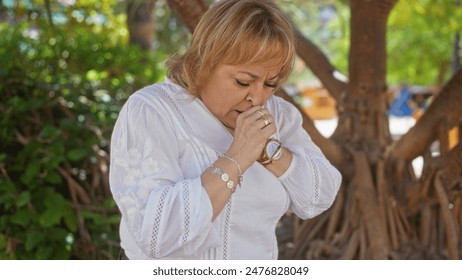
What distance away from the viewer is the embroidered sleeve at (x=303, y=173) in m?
2.16

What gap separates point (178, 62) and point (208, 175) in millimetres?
447

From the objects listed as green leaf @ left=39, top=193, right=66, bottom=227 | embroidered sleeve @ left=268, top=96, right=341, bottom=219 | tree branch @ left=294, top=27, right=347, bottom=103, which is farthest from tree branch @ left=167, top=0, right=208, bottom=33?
embroidered sleeve @ left=268, top=96, right=341, bottom=219

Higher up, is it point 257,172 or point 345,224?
point 257,172

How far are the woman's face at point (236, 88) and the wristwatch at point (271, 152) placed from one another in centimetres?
11

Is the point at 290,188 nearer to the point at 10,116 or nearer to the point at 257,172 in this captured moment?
the point at 257,172

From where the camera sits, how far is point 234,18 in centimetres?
201

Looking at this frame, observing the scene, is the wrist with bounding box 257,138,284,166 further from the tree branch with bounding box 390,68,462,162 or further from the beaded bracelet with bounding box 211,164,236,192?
the tree branch with bounding box 390,68,462,162

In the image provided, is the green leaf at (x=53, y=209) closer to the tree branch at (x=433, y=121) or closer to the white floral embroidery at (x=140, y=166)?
the tree branch at (x=433, y=121)

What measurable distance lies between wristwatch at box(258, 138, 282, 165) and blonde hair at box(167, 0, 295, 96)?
216 mm

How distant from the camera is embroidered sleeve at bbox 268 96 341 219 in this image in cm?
216

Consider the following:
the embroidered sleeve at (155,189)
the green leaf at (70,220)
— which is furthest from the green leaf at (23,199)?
the embroidered sleeve at (155,189)

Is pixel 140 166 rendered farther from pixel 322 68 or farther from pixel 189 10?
pixel 322 68
